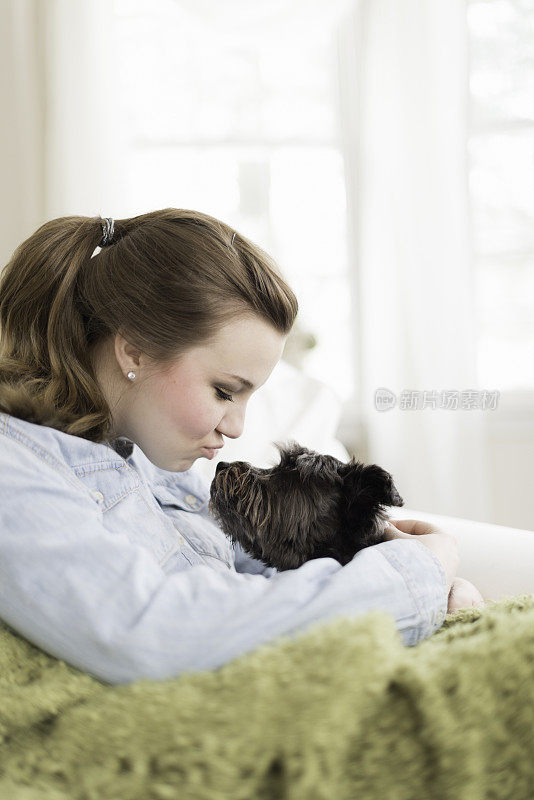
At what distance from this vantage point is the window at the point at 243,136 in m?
2.95

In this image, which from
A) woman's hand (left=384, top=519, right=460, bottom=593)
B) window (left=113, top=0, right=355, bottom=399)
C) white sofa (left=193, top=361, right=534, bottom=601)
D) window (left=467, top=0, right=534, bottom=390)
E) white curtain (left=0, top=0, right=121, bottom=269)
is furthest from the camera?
window (left=113, top=0, right=355, bottom=399)

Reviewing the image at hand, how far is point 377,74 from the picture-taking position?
2.83 metres

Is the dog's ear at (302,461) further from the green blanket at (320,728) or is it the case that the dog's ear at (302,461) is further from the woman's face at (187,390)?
the green blanket at (320,728)

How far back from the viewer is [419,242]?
280 centimetres

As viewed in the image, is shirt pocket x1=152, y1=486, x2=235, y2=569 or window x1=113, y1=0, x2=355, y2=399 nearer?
shirt pocket x1=152, y1=486, x2=235, y2=569

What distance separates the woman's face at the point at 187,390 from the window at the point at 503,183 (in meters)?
1.93

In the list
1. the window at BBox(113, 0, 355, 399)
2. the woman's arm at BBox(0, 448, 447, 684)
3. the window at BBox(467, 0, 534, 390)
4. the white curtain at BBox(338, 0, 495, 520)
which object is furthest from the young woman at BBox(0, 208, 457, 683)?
the window at BBox(467, 0, 534, 390)

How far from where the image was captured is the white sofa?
1.34 metres

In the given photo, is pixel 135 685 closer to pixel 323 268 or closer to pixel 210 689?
pixel 210 689

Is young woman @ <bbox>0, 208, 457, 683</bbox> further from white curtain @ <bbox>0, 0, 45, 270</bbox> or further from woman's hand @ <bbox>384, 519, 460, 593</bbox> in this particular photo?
white curtain @ <bbox>0, 0, 45, 270</bbox>

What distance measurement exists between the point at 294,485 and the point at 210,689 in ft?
1.81

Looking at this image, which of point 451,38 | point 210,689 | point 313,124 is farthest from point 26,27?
point 210,689

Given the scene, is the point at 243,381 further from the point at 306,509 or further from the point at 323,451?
the point at 323,451

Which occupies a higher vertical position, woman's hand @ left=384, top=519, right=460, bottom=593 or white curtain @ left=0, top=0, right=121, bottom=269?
white curtain @ left=0, top=0, right=121, bottom=269
